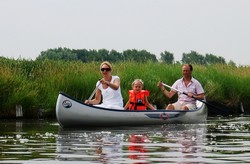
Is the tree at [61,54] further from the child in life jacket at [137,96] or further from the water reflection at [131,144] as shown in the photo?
the water reflection at [131,144]

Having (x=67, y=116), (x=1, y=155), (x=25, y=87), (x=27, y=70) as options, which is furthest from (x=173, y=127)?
(x=27, y=70)

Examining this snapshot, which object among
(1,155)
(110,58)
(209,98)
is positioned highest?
(110,58)

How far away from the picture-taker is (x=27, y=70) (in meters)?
28.6

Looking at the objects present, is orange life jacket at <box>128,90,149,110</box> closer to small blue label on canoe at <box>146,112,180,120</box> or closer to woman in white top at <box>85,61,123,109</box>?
small blue label on canoe at <box>146,112,180,120</box>

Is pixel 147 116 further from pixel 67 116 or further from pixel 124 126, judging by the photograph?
pixel 67 116

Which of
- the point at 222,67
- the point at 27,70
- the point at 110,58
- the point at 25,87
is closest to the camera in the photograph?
the point at 25,87

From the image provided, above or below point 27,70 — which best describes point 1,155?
below

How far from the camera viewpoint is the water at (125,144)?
36.8ft

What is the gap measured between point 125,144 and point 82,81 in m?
11.5

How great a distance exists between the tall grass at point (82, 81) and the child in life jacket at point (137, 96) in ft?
12.6

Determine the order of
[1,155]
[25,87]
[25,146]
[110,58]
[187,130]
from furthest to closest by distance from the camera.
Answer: [110,58] < [25,87] < [187,130] < [25,146] < [1,155]

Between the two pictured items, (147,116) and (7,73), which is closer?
(147,116)

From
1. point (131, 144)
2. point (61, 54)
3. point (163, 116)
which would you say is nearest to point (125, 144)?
point (131, 144)

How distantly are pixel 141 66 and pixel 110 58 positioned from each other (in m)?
39.7
